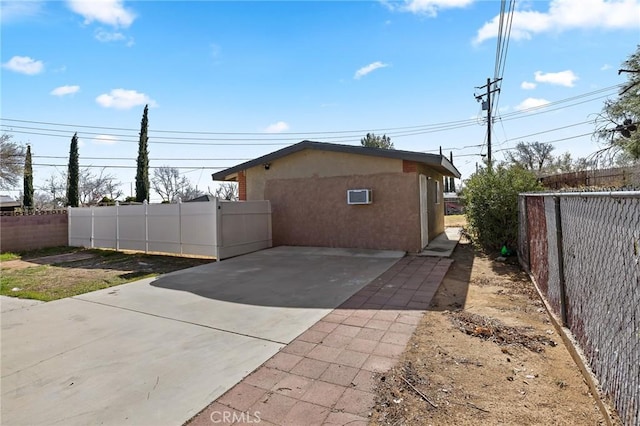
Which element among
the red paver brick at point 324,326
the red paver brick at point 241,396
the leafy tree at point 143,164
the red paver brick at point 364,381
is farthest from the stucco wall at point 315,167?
the leafy tree at point 143,164

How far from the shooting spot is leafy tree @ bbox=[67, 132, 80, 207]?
910 inches

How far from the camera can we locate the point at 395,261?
8.05 meters

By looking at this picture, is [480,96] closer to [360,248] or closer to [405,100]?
[405,100]

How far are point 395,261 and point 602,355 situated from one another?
5708 mm

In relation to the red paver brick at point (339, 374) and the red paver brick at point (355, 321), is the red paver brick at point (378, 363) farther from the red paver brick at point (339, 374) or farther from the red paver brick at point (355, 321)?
the red paver brick at point (355, 321)

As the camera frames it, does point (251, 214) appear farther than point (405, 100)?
No

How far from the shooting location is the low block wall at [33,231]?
41.9 feet

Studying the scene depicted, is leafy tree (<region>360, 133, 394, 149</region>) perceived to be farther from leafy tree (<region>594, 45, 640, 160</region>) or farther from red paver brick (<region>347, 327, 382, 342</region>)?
red paver brick (<region>347, 327, 382, 342</region>)

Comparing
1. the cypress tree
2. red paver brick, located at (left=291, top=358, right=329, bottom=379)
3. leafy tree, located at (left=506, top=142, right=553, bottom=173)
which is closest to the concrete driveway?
red paver brick, located at (left=291, top=358, right=329, bottom=379)

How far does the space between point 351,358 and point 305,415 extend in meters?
0.93

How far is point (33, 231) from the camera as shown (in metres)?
13.4

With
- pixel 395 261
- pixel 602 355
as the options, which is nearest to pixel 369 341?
pixel 602 355

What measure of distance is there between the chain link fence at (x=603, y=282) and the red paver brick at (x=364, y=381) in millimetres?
1576

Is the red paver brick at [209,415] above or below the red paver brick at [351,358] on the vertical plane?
below
